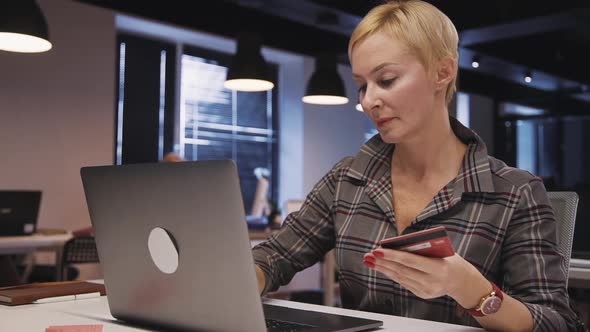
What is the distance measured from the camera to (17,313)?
1334 mm

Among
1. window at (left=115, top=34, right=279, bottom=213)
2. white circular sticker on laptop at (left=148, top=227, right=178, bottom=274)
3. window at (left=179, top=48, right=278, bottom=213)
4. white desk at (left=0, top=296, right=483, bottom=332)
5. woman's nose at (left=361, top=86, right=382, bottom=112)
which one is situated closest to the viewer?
white circular sticker on laptop at (left=148, top=227, right=178, bottom=274)

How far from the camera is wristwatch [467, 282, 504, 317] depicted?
108cm

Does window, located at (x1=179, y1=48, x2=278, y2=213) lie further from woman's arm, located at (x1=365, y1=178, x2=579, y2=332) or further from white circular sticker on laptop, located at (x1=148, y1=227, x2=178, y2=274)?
white circular sticker on laptop, located at (x1=148, y1=227, x2=178, y2=274)

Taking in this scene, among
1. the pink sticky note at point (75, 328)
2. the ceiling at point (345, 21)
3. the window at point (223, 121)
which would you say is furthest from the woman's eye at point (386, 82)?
the window at point (223, 121)

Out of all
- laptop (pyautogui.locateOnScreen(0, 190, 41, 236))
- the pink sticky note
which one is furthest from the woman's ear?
laptop (pyautogui.locateOnScreen(0, 190, 41, 236))

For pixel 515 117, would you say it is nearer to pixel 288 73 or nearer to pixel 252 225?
pixel 288 73

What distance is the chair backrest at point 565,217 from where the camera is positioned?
1.43m

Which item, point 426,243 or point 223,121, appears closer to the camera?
point 426,243

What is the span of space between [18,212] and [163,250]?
3.83 m

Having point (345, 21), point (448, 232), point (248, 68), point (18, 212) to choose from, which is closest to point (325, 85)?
point (345, 21)

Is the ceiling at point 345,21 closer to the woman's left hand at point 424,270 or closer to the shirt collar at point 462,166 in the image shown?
the shirt collar at point 462,166

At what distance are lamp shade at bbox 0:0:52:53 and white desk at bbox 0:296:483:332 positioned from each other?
2.54m

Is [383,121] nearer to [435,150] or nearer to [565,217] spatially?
[435,150]

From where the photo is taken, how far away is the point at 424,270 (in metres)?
0.98
